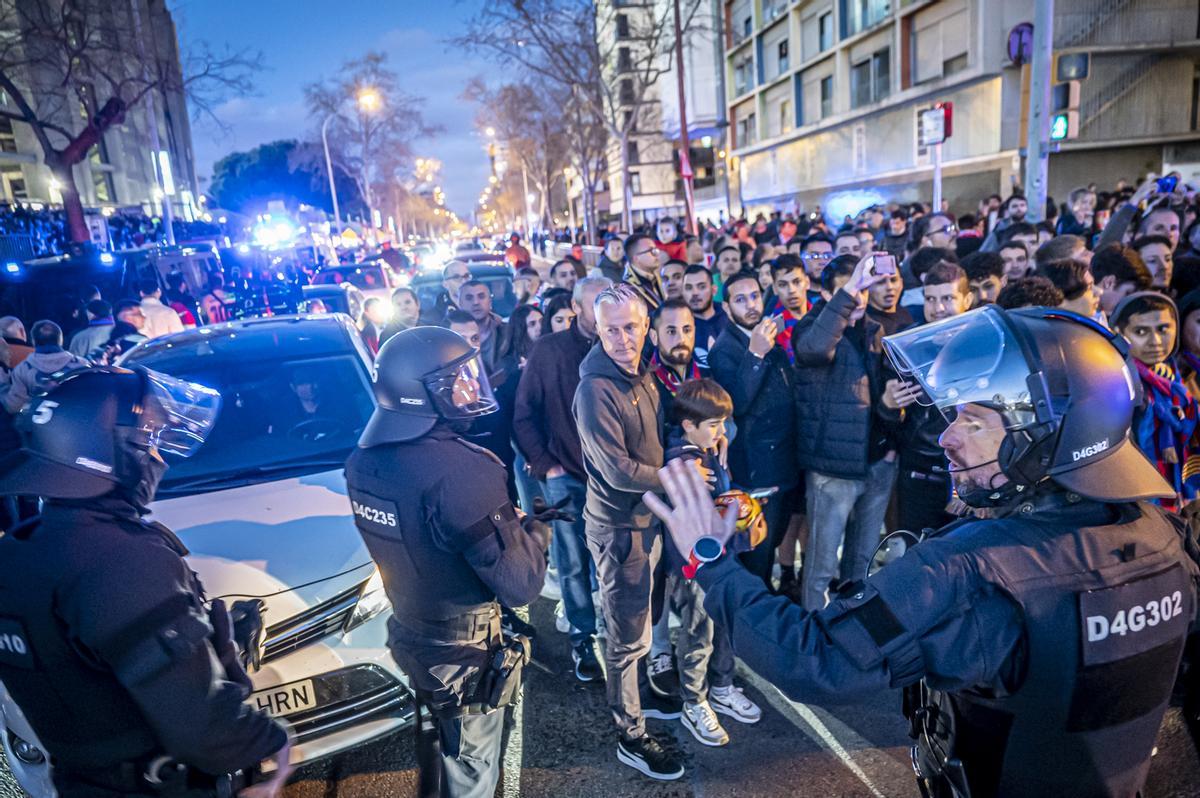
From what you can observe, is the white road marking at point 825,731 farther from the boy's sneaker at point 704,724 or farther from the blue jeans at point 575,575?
the blue jeans at point 575,575

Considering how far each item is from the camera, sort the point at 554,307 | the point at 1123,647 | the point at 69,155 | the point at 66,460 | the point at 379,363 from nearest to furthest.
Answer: the point at 1123,647 < the point at 66,460 < the point at 379,363 < the point at 554,307 < the point at 69,155

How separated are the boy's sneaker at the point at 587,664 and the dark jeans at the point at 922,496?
6.31ft

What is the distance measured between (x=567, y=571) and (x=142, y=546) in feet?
8.60

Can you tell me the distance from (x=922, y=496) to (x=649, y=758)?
81.4 inches

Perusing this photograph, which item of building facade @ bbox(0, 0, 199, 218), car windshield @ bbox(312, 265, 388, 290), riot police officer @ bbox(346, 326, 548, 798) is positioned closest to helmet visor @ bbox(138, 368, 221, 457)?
riot police officer @ bbox(346, 326, 548, 798)

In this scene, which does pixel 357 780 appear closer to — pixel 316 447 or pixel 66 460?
pixel 316 447

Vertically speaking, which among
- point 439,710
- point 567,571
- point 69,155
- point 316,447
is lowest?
point 567,571

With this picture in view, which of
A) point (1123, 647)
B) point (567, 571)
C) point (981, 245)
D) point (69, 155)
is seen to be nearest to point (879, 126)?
point (981, 245)

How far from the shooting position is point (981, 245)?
873 centimetres

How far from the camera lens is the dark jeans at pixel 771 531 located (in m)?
3.90

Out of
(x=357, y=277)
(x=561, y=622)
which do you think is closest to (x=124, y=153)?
(x=357, y=277)

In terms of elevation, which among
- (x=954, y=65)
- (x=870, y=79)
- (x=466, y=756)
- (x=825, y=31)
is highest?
(x=825, y=31)

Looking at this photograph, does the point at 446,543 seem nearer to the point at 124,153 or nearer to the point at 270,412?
the point at 270,412

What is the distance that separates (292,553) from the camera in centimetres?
308
